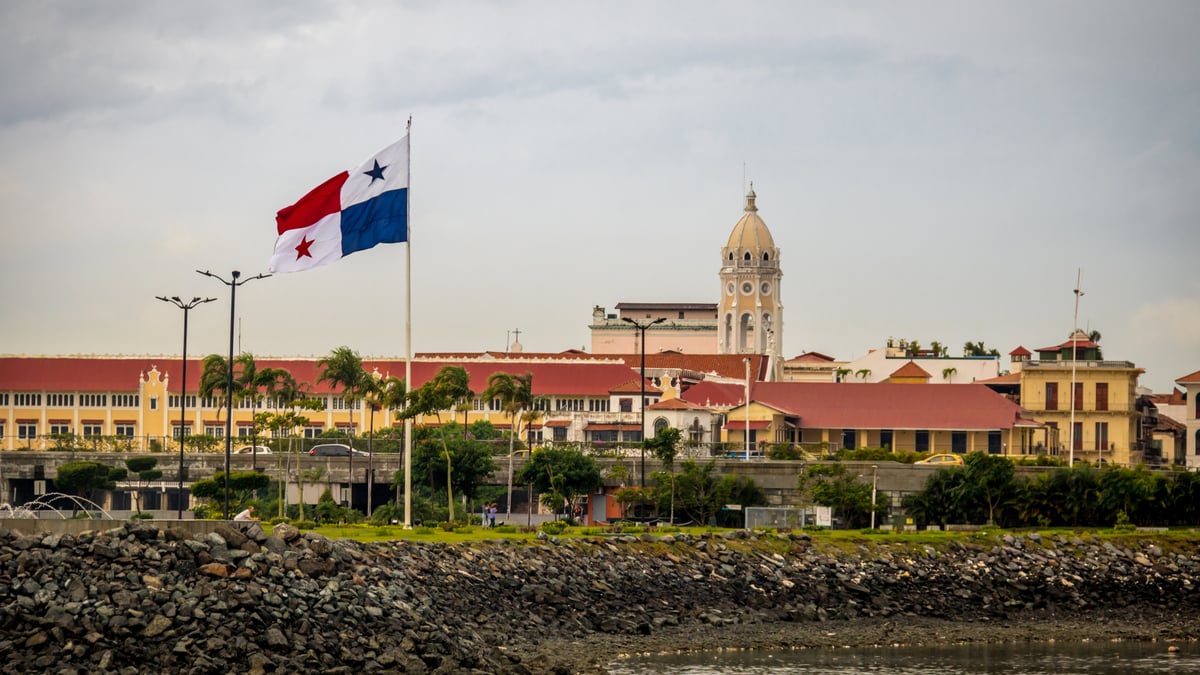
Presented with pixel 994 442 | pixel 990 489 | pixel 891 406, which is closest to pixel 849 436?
pixel 891 406

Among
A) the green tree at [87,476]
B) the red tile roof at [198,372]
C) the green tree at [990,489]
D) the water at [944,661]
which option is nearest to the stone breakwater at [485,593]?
the water at [944,661]

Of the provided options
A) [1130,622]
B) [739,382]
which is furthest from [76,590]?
[739,382]

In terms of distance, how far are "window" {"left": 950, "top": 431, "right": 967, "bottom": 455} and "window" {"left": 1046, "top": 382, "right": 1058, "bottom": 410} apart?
520 inches

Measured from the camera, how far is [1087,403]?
124 m

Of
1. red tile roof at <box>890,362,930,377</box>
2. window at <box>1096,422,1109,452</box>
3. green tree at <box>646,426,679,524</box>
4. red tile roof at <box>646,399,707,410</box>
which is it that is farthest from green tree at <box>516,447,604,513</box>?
red tile roof at <box>890,362,930,377</box>

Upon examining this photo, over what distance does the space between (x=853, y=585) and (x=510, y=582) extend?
42.3 feet

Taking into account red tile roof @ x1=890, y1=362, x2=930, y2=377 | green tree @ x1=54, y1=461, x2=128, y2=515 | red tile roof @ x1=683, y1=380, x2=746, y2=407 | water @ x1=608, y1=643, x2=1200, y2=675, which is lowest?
water @ x1=608, y1=643, x2=1200, y2=675

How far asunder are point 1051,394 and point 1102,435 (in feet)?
15.6

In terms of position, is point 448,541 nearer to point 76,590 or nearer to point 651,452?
point 76,590

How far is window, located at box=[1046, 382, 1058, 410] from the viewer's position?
4921 inches

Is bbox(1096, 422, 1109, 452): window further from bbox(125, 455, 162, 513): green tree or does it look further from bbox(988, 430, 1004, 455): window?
bbox(125, 455, 162, 513): green tree

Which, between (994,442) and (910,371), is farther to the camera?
(910,371)

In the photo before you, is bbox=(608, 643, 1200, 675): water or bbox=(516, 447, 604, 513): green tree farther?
bbox=(516, 447, 604, 513): green tree

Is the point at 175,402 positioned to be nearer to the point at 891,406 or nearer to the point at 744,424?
the point at 744,424
